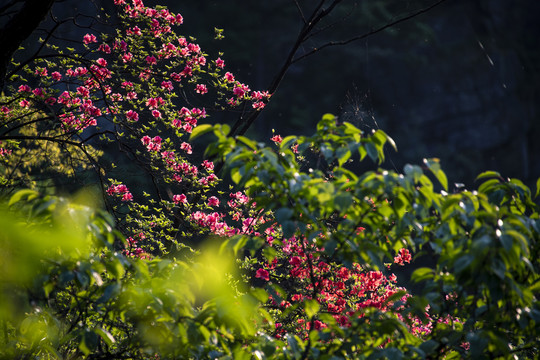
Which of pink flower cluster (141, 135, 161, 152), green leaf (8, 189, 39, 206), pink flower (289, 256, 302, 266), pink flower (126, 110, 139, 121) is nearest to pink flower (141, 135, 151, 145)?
pink flower cluster (141, 135, 161, 152)

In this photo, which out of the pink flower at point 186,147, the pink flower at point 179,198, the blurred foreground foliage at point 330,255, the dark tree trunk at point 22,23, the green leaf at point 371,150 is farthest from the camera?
the pink flower at point 186,147

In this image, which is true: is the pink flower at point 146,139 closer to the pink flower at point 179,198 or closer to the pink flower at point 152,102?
the pink flower at point 152,102

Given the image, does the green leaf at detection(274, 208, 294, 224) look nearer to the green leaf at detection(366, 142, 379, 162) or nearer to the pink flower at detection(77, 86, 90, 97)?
the green leaf at detection(366, 142, 379, 162)

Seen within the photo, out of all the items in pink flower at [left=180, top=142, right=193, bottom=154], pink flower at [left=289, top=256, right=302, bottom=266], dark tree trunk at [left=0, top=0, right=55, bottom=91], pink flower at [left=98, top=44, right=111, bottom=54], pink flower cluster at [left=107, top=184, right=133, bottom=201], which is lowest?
pink flower at [left=289, top=256, right=302, bottom=266]

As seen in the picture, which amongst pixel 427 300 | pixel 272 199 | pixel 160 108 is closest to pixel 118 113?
pixel 160 108

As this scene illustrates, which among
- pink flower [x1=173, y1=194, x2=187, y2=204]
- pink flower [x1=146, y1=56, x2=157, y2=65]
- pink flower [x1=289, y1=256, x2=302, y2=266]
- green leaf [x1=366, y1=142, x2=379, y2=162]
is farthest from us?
pink flower [x1=146, y1=56, x2=157, y2=65]

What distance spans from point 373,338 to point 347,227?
1.31 feet

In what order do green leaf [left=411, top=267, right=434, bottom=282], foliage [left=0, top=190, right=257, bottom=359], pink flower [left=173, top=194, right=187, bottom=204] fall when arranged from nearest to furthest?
foliage [left=0, top=190, right=257, bottom=359]
green leaf [left=411, top=267, right=434, bottom=282]
pink flower [left=173, top=194, right=187, bottom=204]

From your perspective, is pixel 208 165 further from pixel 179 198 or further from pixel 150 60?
pixel 150 60

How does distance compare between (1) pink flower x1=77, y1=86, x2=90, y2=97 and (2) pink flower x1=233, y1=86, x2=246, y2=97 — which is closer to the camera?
(1) pink flower x1=77, y1=86, x2=90, y2=97

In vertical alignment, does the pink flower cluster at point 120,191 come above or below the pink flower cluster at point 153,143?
below

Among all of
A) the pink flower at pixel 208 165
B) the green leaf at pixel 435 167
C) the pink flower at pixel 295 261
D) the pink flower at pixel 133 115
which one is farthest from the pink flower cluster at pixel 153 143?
the green leaf at pixel 435 167

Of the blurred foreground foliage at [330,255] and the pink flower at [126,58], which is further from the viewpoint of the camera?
the pink flower at [126,58]

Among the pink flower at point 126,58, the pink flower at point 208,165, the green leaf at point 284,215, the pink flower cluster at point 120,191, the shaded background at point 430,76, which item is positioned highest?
the shaded background at point 430,76
